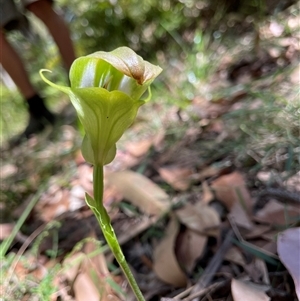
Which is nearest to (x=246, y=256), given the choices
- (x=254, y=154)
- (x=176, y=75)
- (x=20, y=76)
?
(x=254, y=154)

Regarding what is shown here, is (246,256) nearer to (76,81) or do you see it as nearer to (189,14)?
(76,81)

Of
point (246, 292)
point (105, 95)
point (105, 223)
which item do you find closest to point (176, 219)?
point (246, 292)

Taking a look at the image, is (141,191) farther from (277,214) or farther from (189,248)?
(277,214)

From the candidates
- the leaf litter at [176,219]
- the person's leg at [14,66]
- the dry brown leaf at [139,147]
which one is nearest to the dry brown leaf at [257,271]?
the leaf litter at [176,219]

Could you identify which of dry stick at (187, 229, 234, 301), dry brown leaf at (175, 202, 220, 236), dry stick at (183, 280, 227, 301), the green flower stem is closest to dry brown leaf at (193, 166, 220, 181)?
dry brown leaf at (175, 202, 220, 236)

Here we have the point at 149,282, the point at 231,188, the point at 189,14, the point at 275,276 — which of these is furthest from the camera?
the point at 189,14

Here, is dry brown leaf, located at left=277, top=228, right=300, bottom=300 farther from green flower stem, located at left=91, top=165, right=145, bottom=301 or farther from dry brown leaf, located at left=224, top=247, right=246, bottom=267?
green flower stem, located at left=91, top=165, right=145, bottom=301
